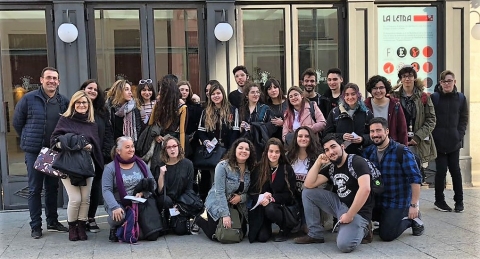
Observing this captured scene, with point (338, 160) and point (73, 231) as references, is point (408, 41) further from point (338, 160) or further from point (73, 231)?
point (73, 231)

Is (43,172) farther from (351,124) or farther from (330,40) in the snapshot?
(330,40)

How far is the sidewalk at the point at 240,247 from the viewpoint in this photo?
5.13 m

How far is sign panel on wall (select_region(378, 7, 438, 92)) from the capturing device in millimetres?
8477

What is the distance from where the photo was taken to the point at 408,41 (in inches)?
336

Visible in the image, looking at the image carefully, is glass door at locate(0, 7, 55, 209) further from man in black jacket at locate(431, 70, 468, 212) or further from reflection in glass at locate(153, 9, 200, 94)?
man in black jacket at locate(431, 70, 468, 212)

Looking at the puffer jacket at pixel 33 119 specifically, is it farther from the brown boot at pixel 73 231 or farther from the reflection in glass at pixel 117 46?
the reflection in glass at pixel 117 46

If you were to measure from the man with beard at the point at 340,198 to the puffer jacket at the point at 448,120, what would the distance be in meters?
1.98

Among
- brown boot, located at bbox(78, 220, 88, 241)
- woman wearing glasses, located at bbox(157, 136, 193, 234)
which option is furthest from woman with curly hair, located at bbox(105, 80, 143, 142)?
brown boot, located at bbox(78, 220, 88, 241)

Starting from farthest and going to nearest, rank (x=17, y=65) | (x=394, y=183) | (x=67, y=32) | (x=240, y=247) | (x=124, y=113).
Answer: (x=17, y=65) → (x=67, y=32) → (x=124, y=113) → (x=394, y=183) → (x=240, y=247)

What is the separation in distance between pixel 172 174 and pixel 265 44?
10.9 feet

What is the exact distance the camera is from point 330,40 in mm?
8453

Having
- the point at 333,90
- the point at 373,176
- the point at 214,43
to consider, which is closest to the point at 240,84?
the point at 333,90

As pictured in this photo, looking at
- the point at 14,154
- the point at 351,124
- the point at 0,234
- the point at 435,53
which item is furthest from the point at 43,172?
the point at 435,53

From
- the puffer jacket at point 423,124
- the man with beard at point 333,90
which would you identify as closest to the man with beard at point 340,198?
the man with beard at point 333,90
